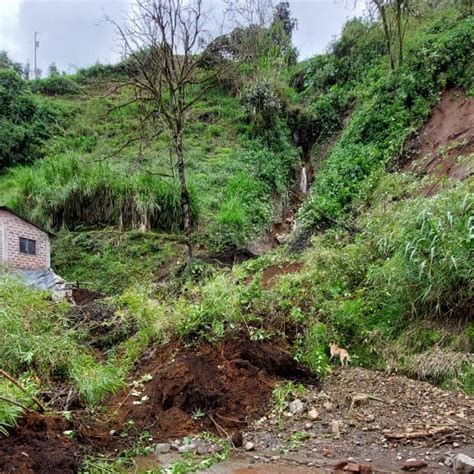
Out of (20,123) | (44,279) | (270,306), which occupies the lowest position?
(270,306)

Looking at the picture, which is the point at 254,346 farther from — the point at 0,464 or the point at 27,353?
the point at 0,464

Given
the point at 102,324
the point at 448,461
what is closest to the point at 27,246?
the point at 102,324

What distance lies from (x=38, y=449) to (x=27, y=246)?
7955 millimetres

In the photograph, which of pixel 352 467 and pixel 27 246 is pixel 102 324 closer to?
pixel 352 467

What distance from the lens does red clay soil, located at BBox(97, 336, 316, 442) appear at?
3.35 m

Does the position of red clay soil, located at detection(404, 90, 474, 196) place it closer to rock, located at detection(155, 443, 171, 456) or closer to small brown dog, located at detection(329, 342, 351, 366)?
small brown dog, located at detection(329, 342, 351, 366)

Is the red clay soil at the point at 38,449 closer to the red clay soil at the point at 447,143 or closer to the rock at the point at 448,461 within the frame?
the rock at the point at 448,461

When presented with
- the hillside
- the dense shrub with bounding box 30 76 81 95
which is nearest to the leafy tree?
the dense shrub with bounding box 30 76 81 95

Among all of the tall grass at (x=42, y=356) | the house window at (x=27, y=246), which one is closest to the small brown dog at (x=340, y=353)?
the tall grass at (x=42, y=356)

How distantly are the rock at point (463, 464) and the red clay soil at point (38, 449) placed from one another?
2168 mm

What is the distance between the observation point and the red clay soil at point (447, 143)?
7668mm

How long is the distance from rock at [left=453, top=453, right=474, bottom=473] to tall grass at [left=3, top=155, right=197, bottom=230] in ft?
30.3

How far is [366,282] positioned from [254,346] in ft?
5.39

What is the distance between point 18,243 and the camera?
9.52 m
